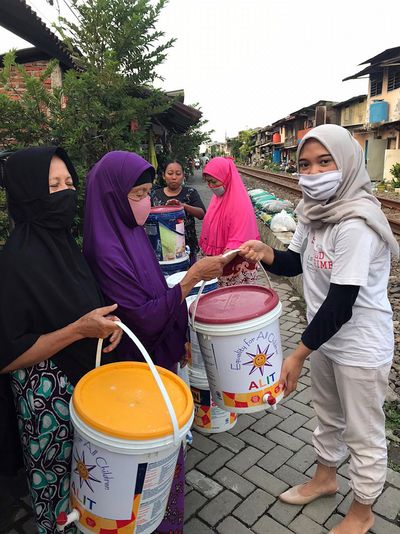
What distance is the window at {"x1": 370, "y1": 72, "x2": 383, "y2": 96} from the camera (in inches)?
1014

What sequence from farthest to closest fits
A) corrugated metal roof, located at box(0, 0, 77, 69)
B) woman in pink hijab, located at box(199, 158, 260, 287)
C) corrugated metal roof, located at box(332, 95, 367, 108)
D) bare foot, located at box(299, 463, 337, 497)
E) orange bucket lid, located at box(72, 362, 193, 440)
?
corrugated metal roof, located at box(332, 95, 367, 108), corrugated metal roof, located at box(0, 0, 77, 69), woman in pink hijab, located at box(199, 158, 260, 287), bare foot, located at box(299, 463, 337, 497), orange bucket lid, located at box(72, 362, 193, 440)

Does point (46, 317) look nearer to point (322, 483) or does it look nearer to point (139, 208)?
point (139, 208)

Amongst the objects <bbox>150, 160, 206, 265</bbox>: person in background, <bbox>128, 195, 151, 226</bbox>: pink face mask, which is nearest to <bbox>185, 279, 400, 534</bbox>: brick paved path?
<bbox>128, 195, 151, 226</bbox>: pink face mask

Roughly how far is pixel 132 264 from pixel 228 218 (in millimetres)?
1911

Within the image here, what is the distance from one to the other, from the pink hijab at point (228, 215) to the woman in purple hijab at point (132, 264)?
5.14ft

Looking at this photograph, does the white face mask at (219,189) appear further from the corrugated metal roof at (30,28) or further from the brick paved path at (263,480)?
the corrugated metal roof at (30,28)

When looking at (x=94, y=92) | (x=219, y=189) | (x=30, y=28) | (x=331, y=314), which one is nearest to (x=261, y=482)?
(x=331, y=314)

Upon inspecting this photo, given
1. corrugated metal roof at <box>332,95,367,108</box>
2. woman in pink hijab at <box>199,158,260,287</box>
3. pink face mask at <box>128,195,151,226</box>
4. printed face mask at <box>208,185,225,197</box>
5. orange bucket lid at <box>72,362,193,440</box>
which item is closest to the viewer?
orange bucket lid at <box>72,362,193,440</box>

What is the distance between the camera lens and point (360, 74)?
86.5 feet

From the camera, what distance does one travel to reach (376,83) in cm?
2638

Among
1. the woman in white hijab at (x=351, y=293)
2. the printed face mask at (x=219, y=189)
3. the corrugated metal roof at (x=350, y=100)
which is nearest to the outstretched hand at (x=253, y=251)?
the woman in white hijab at (x=351, y=293)

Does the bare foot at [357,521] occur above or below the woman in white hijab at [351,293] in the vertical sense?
below

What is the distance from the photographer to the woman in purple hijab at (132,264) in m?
1.83

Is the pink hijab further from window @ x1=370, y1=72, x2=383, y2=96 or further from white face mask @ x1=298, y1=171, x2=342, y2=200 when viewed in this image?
window @ x1=370, y1=72, x2=383, y2=96
